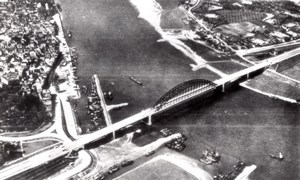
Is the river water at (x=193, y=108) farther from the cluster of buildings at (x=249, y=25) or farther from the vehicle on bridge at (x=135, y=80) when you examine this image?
the cluster of buildings at (x=249, y=25)

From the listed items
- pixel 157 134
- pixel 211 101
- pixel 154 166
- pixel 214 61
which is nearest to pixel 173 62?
pixel 214 61

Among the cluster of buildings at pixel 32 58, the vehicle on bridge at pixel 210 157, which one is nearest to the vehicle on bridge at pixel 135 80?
the cluster of buildings at pixel 32 58

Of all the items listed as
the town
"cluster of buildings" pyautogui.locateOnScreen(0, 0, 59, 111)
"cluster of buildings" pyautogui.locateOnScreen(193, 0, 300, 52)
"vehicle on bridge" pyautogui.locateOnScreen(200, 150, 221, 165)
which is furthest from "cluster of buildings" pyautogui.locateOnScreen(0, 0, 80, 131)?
"cluster of buildings" pyautogui.locateOnScreen(193, 0, 300, 52)

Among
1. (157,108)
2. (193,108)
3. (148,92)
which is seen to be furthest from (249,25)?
(157,108)

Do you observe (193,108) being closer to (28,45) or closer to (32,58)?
(32,58)

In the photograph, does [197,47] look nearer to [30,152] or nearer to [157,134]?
[157,134]

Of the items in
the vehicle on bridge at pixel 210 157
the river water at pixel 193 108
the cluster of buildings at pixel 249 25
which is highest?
the cluster of buildings at pixel 249 25

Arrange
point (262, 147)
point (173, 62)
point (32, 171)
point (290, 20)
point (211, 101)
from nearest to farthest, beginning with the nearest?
point (32, 171) < point (262, 147) < point (211, 101) < point (173, 62) < point (290, 20)
